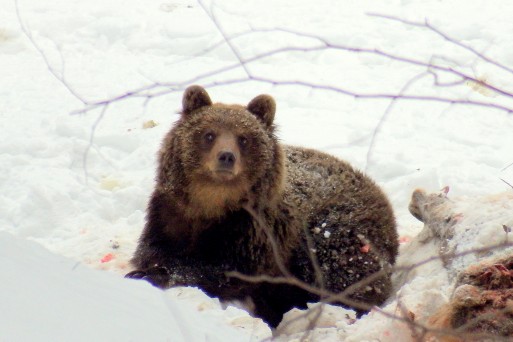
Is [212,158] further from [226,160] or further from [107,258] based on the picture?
[107,258]

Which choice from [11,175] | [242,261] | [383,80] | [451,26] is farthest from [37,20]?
[242,261]

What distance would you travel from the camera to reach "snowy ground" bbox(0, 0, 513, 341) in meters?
5.87

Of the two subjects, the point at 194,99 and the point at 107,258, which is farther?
the point at 107,258

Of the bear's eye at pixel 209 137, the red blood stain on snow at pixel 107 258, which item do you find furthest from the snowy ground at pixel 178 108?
the bear's eye at pixel 209 137

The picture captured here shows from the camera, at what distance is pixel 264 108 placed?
22.7ft

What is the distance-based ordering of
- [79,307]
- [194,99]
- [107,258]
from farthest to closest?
[107,258]
[194,99]
[79,307]

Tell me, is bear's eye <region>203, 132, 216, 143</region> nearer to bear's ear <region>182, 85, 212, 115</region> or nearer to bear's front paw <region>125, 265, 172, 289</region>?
bear's ear <region>182, 85, 212, 115</region>

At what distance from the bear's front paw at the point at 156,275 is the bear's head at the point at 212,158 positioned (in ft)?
1.72

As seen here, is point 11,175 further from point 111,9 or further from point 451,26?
point 451,26

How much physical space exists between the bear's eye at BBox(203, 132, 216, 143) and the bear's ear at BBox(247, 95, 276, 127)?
1.56ft

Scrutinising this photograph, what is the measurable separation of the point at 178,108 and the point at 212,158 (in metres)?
3.46

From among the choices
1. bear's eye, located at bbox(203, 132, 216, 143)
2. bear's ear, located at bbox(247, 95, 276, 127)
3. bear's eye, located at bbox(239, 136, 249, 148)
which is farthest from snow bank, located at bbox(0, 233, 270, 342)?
bear's ear, located at bbox(247, 95, 276, 127)

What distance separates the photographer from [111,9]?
38.5 ft

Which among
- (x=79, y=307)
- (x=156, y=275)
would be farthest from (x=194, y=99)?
(x=79, y=307)
